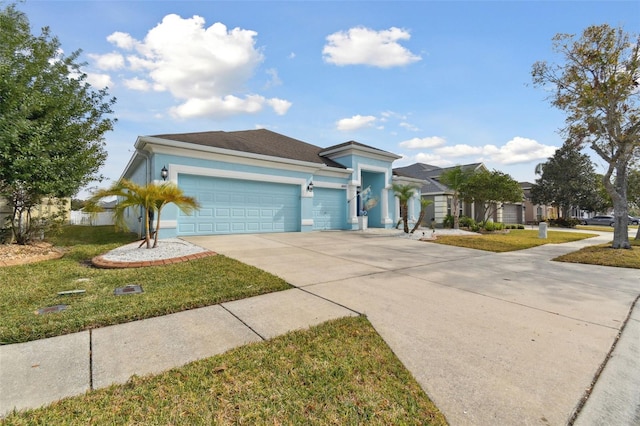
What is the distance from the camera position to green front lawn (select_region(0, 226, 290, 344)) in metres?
3.32

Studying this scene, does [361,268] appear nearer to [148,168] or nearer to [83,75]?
[148,168]

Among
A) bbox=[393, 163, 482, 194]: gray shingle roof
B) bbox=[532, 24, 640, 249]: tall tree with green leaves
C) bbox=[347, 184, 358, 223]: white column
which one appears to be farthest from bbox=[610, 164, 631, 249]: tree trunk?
bbox=[347, 184, 358, 223]: white column

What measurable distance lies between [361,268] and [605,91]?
36.9 ft

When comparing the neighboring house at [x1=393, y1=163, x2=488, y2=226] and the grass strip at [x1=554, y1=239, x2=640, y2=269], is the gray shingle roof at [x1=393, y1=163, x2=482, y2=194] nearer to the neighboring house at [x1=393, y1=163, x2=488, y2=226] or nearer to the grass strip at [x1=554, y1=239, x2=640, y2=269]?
the neighboring house at [x1=393, y1=163, x2=488, y2=226]

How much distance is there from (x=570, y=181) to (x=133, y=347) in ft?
129

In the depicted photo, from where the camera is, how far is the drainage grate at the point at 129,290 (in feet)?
14.7

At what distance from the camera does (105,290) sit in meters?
4.58

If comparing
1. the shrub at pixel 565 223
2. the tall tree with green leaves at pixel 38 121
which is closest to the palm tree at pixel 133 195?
the tall tree with green leaves at pixel 38 121

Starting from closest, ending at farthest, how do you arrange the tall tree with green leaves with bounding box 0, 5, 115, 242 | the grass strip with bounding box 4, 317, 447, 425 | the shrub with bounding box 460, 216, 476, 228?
the grass strip with bounding box 4, 317, 447, 425, the tall tree with green leaves with bounding box 0, 5, 115, 242, the shrub with bounding box 460, 216, 476, 228

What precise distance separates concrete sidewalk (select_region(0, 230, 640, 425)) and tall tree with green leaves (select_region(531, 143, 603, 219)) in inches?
1248

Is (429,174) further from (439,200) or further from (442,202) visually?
(442,202)

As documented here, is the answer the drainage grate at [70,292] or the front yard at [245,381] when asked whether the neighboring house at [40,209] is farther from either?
the front yard at [245,381]

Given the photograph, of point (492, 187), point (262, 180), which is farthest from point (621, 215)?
point (262, 180)

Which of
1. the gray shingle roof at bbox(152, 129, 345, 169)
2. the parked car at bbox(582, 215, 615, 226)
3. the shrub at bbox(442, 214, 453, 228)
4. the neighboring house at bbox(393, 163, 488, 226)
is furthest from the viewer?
the parked car at bbox(582, 215, 615, 226)
